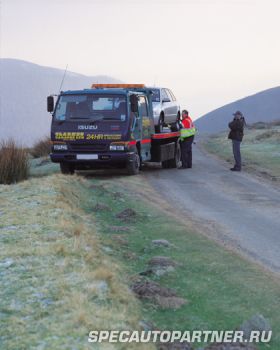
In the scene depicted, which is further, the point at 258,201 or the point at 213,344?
the point at 258,201

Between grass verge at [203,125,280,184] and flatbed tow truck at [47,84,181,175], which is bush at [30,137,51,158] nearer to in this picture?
grass verge at [203,125,280,184]

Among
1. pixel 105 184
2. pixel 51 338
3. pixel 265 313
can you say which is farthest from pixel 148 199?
pixel 51 338

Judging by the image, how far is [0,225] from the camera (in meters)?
8.87

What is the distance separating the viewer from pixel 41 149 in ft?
96.5

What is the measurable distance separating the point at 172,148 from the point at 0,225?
12217 millimetres

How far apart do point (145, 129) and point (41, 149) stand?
38.8 feet

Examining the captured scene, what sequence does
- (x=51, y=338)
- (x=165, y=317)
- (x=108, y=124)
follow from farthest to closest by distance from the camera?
(x=108, y=124) < (x=165, y=317) < (x=51, y=338)

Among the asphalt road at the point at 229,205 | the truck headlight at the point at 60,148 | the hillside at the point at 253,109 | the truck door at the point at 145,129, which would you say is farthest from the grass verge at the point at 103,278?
the hillside at the point at 253,109

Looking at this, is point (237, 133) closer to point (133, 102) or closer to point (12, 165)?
point (133, 102)

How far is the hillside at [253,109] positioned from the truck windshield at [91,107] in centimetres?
4724

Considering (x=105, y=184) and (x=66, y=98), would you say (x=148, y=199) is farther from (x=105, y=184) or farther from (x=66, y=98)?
(x=66, y=98)

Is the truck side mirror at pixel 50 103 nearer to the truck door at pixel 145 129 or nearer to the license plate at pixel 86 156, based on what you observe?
the license plate at pixel 86 156

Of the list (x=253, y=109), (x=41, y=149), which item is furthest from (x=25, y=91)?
(x=41, y=149)

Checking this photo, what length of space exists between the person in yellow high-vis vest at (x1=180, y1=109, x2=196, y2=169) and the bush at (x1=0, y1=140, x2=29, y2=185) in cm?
570
